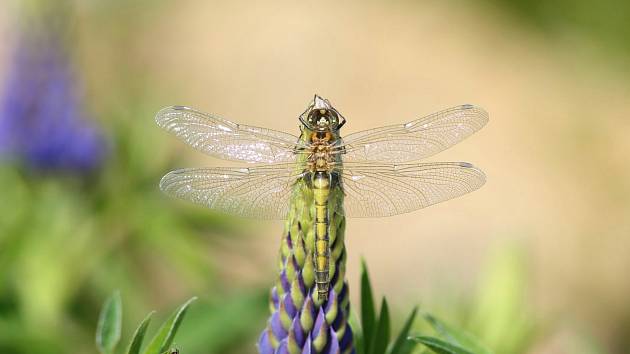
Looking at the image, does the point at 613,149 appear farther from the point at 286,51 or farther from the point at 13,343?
the point at 13,343

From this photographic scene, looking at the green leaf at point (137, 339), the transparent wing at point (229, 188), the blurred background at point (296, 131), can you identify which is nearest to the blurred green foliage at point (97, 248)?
the blurred background at point (296, 131)

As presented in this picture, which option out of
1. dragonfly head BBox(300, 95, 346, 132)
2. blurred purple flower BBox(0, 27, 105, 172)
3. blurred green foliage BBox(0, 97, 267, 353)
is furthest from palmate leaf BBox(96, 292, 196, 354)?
blurred purple flower BBox(0, 27, 105, 172)

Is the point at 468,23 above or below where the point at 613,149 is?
above

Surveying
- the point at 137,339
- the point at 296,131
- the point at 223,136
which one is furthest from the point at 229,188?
the point at 296,131

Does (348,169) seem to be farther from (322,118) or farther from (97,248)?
(97,248)

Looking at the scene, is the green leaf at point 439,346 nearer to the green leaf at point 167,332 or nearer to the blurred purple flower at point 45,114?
the green leaf at point 167,332

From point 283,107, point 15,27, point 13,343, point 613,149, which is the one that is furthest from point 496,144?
point 13,343

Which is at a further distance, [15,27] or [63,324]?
[15,27]
